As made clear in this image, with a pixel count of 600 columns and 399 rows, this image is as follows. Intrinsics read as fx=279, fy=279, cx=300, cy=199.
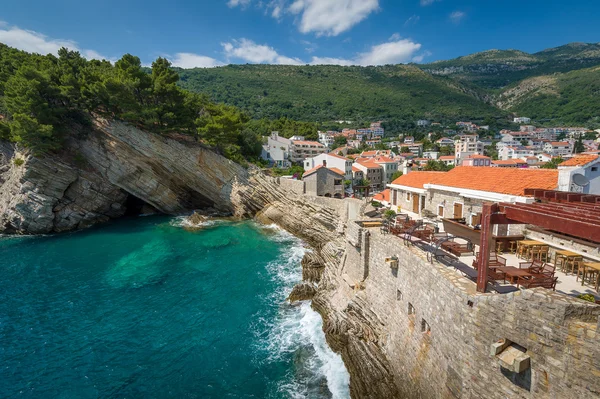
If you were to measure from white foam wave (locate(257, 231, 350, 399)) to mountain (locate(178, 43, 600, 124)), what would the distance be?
11617 centimetres

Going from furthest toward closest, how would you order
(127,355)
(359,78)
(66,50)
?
1. (359,78)
2. (66,50)
3. (127,355)

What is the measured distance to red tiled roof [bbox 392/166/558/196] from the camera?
39.2ft

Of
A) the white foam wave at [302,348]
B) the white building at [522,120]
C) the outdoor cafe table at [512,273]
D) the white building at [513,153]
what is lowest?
the white foam wave at [302,348]

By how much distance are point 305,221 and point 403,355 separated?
20.6m

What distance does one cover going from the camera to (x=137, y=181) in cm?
3397

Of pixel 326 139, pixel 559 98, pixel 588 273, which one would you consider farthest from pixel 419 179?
pixel 559 98

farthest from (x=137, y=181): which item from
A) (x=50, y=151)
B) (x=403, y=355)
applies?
(x=403, y=355)

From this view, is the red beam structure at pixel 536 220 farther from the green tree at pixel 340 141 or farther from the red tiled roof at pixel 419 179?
the green tree at pixel 340 141

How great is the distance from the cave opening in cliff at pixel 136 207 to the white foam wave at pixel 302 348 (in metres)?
28.6

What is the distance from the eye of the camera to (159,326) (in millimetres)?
14648

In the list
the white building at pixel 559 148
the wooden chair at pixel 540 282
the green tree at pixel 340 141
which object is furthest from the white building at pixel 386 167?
the white building at pixel 559 148

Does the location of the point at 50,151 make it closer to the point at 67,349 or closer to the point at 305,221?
the point at 67,349

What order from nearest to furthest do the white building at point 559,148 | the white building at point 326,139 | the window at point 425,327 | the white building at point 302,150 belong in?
the window at point 425,327, the white building at point 302,150, the white building at point 559,148, the white building at point 326,139

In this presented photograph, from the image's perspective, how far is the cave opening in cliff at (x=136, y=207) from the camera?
38.6 metres
